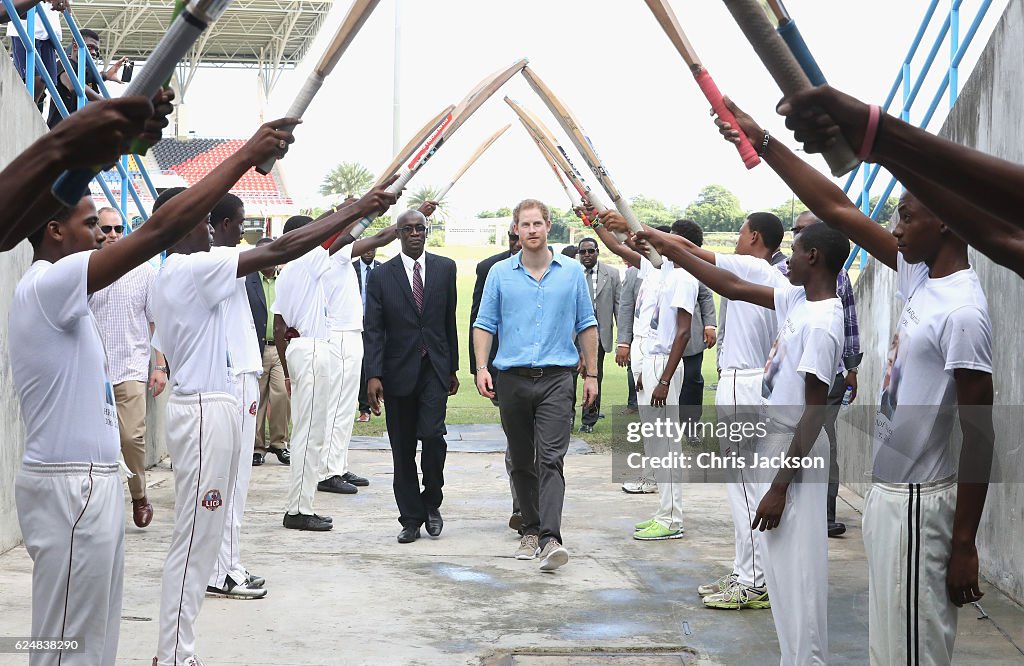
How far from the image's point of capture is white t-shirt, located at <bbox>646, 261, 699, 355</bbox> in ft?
26.7

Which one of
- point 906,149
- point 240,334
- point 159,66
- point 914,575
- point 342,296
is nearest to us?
point 906,149

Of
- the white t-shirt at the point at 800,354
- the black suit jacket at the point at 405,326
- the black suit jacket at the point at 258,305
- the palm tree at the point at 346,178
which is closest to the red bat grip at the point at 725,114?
the white t-shirt at the point at 800,354

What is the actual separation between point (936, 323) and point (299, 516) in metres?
5.85

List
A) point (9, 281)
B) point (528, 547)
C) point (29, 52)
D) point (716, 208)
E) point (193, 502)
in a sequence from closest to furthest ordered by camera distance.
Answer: point (193, 502)
point (9, 281)
point (528, 547)
point (29, 52)
point (716, 208)

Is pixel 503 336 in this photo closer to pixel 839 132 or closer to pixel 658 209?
pixel 839 132

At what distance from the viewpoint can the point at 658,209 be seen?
31.5 meters

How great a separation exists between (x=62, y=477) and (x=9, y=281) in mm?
4198

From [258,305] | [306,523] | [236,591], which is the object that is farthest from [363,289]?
[236,591]

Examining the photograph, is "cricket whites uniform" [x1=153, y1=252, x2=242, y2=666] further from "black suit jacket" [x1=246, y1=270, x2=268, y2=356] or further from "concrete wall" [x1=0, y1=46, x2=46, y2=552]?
"black suit jacket" [x1=246, y1=270, x2=268, y2=356]

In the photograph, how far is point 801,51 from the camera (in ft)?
7.75

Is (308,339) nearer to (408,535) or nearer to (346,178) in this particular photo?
(408,535)

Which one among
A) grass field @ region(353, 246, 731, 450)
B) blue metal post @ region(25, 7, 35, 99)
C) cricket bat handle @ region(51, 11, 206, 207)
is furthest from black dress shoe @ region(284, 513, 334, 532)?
cricket bat handle @ region(51, 11, 206, 207)

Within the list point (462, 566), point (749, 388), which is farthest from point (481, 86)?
point (462, 566)

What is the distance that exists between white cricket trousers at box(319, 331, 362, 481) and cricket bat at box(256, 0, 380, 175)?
5.75 metres
